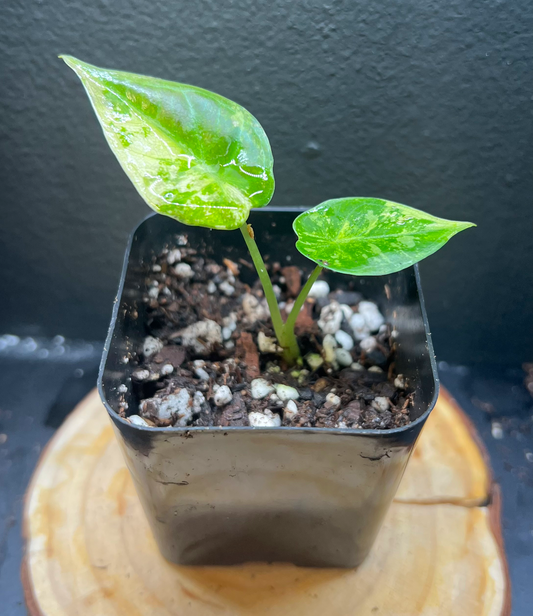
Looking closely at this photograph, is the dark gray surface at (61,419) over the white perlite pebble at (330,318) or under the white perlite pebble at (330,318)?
under

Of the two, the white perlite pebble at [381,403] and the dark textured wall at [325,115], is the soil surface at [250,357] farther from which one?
the dark textured wall at [325,115]

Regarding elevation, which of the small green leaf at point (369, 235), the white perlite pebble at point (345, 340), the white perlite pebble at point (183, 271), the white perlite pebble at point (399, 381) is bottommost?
the white perlite pebble at point (399, 381)

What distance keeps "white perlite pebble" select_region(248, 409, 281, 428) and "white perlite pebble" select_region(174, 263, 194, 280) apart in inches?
6.8

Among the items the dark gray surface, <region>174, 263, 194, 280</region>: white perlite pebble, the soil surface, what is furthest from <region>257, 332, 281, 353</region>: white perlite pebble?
the dark gray surface

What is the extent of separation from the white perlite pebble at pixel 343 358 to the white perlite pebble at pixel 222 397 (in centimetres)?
12

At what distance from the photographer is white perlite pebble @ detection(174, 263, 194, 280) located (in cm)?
55

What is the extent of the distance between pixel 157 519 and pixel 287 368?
0.60ft

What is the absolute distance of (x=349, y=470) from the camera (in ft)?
1.30

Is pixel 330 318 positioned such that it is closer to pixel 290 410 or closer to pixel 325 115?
pixel 290 410

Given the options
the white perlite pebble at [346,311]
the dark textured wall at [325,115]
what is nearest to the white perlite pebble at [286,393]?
the white perlite pebble at [346,311]

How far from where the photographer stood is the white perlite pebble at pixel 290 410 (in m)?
0.46

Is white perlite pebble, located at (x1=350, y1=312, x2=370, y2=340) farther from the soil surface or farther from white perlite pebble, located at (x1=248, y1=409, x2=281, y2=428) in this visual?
white perlite pebble, located at (x1=248, y1=409, x2=281, y2=428)

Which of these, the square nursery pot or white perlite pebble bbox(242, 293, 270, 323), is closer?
the square nursery pot

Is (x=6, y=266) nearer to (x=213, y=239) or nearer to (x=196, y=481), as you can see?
(x=213, y=239)
